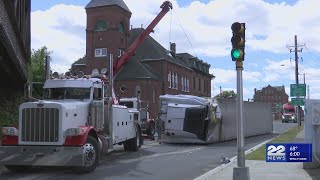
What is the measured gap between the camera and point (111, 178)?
44.4 ft

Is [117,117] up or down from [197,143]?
up

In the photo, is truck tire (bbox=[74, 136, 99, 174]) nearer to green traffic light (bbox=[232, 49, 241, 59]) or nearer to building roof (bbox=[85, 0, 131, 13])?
green traffic light (bbox=[232, 49, 241, 59])

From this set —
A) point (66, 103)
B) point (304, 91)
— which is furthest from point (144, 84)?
point (66, 103)

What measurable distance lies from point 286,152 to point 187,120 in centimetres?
1472

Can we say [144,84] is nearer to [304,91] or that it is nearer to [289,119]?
[304,91]

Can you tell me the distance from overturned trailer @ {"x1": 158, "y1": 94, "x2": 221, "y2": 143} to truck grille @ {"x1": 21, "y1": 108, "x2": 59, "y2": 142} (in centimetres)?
1354

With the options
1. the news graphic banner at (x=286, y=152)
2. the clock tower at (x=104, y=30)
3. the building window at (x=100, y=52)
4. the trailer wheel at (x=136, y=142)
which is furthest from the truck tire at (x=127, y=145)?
the building window at (x=100, y=52)

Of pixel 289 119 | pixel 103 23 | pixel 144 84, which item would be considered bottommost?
pixel 289 119

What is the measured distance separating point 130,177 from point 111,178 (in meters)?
0.56

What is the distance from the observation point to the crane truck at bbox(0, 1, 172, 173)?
1388 centimetres

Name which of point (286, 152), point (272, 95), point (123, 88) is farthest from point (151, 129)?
point (272, 95)

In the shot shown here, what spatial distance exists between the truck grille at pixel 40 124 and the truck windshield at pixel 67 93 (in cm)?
214

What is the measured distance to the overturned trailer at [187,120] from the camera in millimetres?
26844

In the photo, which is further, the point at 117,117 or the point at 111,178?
the point at 117,117
